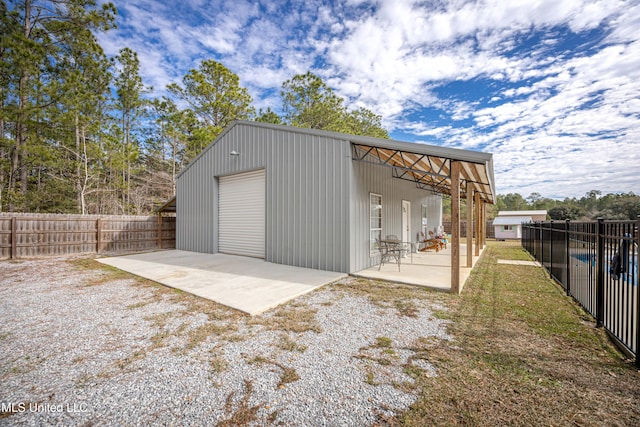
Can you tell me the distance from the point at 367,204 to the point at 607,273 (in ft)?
14.7

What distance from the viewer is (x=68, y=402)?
1952mm

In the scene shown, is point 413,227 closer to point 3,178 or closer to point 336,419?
point 336,419

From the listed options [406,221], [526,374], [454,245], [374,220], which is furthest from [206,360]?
[406,221]

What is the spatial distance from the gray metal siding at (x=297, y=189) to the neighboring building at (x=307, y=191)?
2cm

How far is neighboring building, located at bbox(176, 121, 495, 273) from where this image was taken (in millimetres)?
6176

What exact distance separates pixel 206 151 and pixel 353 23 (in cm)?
647

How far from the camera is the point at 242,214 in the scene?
864 cm

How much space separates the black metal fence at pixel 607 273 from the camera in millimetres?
2625

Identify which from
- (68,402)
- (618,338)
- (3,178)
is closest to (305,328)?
(68,402)

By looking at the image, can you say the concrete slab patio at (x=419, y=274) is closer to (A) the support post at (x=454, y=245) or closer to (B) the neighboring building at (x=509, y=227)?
(A) the support post at (x=454, y=245)

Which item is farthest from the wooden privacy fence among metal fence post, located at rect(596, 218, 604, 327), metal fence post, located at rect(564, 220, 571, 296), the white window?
metal fence post, located at rect(596, 218, 604, 327)

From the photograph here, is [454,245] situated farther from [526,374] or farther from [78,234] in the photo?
[78,234]

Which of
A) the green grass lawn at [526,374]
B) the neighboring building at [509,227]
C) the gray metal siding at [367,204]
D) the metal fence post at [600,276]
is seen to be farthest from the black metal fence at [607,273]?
the neighboring building at [509,227]

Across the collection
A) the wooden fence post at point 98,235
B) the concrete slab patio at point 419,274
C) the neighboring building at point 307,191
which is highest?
the neighboring building at point 307,191
